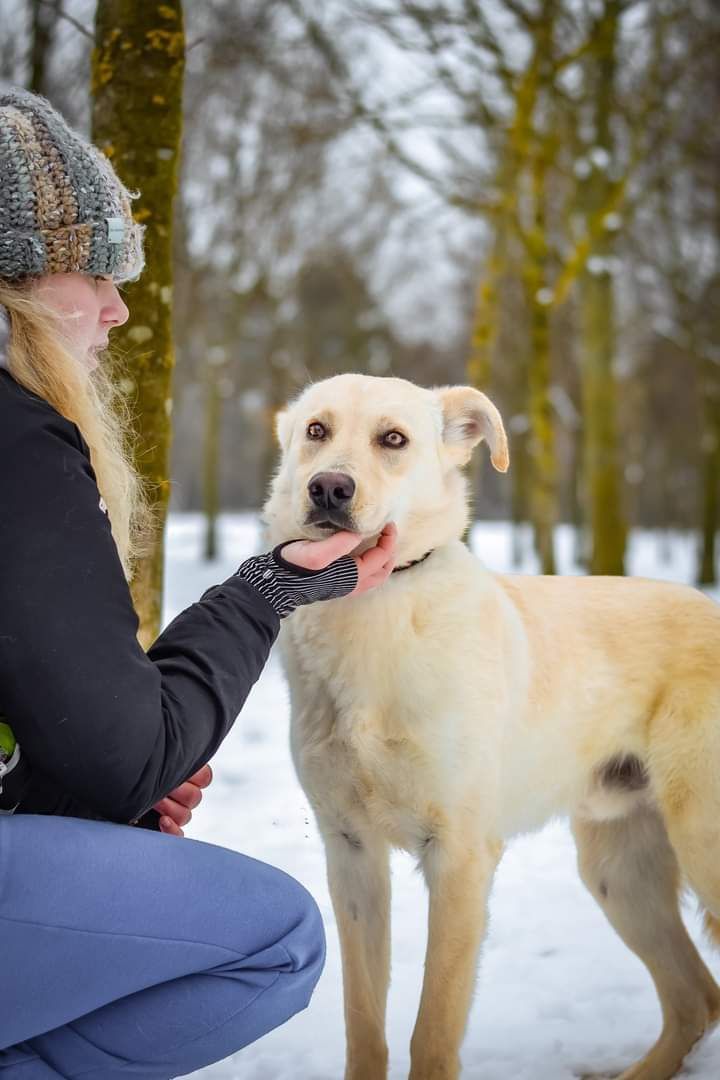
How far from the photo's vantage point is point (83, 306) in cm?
188

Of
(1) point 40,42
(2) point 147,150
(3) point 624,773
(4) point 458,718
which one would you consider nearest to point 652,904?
(3) point 624,773

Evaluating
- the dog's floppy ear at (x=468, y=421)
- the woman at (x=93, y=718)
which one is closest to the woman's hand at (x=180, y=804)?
the woman at (x=93, y=718)

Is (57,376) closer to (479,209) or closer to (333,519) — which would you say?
(333,519)

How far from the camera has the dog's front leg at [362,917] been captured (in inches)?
102

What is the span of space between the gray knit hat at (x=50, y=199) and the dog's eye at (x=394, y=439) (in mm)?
994

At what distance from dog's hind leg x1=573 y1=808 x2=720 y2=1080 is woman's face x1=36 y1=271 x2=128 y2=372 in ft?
7.10

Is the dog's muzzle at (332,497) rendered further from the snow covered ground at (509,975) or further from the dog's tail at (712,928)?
the dog's tail at (712,928)

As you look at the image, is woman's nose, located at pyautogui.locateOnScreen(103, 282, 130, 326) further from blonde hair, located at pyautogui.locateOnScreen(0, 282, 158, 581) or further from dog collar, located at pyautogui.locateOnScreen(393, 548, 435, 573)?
dog collar, located at pyautogui.locateOnScreen(393, 548, 435, 573)

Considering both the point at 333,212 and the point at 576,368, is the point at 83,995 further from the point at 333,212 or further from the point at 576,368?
the point at 576,368

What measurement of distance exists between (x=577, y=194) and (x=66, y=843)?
11.2 m

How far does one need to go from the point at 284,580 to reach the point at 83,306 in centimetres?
68

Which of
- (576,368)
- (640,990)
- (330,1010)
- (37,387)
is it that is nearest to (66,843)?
(37,387)

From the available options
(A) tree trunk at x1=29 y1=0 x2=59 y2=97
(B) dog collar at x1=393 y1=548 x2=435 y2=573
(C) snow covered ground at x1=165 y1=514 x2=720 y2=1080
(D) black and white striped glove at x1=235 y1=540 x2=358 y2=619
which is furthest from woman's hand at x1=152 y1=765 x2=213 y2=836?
(A) tree trunk at x1=29 y1=0 x2=59 y2=97

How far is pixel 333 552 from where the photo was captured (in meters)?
2.12
